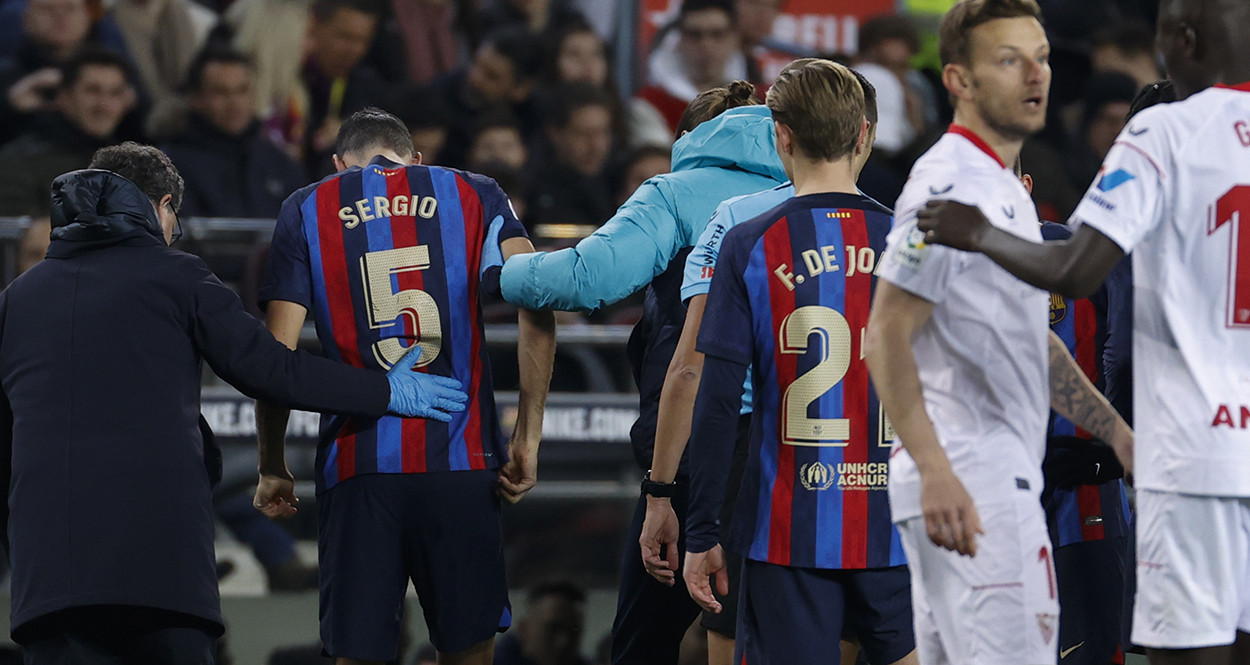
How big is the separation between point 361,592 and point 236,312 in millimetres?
909

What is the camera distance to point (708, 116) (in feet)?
14.4

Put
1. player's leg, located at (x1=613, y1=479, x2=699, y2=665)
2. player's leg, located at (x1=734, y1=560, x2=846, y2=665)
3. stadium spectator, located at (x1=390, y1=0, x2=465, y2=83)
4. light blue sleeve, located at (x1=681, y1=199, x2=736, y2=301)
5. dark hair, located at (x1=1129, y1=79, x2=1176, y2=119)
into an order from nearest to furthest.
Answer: player's leg, located at (x1=734, y1=560, x2=846, y2=665) → light blue sleeve, located at (x1=681, y1=199, x2=736, y2=301) → dark hair, located at (x1=1129, y1=79, x2=1176, y2=119) → player's leg, located at (x1=613, y1=479, x2=699, y2=665) → stadium spectator, located at (x1=390, y1=0, x2=465, y2=83)

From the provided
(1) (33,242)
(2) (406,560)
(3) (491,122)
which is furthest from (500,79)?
(2) (406,560)

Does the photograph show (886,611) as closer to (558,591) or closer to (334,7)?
(558,591)

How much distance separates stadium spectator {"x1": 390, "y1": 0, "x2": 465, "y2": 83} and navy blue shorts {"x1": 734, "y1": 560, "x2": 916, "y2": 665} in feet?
21.8

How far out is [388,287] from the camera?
4.10m

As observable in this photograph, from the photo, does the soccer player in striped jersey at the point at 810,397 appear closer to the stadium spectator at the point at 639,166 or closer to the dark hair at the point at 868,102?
the dark hair at the point at 868,102

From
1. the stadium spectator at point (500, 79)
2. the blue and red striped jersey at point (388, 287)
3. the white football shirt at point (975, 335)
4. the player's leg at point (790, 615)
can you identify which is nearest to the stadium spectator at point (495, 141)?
the stadium spectator at point (500, 79)

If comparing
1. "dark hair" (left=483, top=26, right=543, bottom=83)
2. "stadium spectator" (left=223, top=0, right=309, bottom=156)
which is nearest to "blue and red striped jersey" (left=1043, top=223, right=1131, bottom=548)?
"stadium spectator" (left=223, top=0, right=309, bottom=156)

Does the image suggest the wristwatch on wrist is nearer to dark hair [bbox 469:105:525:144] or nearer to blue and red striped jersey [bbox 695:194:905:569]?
blue and red striped jersey [bbox 695:194:905:569]

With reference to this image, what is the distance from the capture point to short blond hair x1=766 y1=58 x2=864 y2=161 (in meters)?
3.42

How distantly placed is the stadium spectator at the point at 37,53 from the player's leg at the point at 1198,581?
6888mm

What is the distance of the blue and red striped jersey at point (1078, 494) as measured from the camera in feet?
13.5

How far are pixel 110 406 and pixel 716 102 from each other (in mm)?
1926
